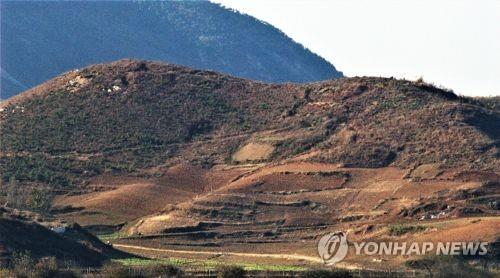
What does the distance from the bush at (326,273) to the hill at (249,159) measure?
1096cm

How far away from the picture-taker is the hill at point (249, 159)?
287 feet

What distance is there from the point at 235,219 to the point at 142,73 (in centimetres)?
3536

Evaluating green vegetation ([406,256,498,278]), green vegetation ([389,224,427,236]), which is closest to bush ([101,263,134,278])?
green vegetation ([406,256,498,278])

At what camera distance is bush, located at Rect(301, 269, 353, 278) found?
5997cm

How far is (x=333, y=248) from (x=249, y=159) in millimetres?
29493

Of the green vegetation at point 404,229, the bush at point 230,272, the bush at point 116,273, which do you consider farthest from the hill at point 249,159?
the bush at point 116,273

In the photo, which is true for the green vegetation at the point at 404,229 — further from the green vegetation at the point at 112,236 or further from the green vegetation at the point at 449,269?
the green vegetation at the point at 112,236

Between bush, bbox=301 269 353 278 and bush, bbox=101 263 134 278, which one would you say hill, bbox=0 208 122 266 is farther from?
bush, bbox=301 269 353 278

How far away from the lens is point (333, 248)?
77.6m

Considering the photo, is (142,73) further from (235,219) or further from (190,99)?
(235,219)

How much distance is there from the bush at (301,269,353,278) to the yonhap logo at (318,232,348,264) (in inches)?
414

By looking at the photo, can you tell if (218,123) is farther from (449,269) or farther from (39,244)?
(449,269)

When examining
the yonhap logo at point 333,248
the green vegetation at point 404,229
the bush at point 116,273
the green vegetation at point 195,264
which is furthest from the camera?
the green vegetation at point 404,229

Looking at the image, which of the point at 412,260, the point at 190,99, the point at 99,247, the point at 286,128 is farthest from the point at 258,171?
the point at 412,260
